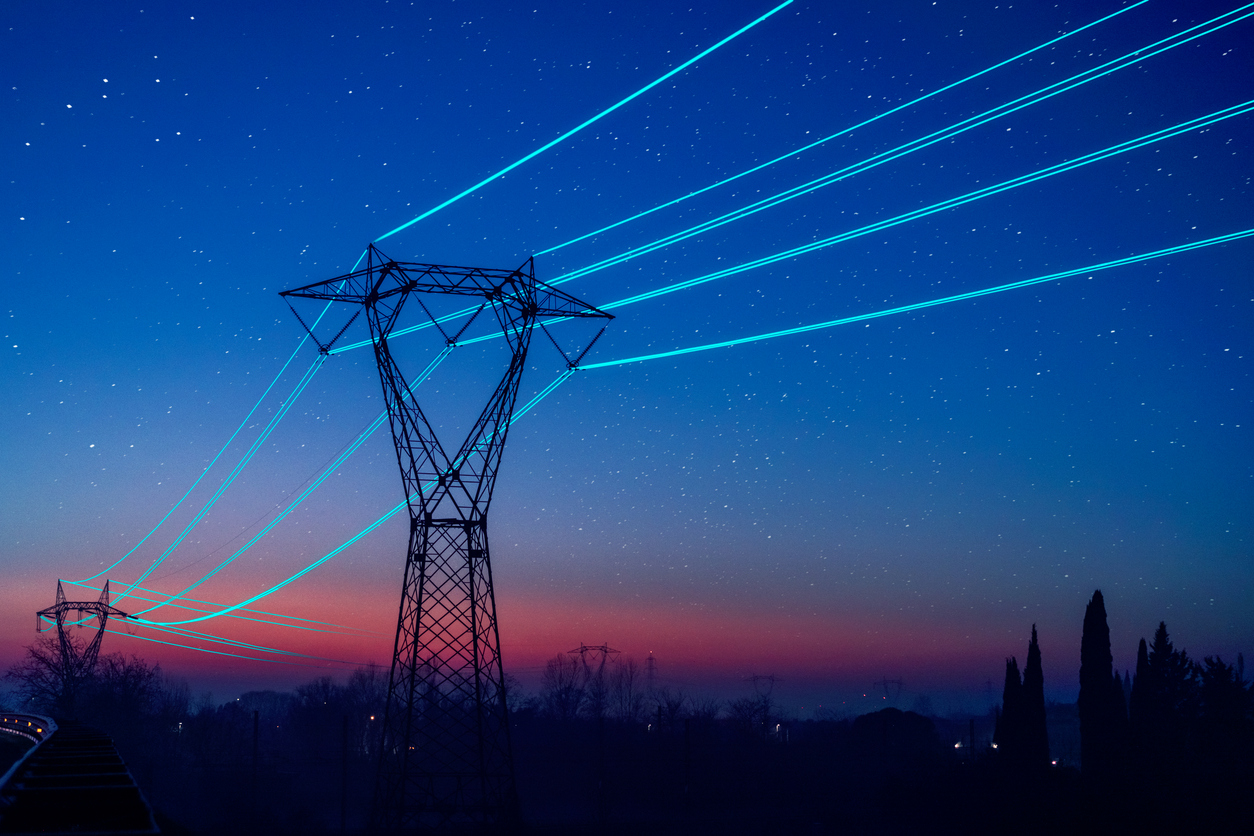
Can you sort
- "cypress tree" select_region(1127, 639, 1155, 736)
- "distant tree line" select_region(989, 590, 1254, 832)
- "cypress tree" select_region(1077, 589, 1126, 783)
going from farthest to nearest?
"cypress tree" select_region(1127, 639, 1155, 736), "cypress tree" select_region(1077, 589, 1126, 783), "distant tree line" select_region(989, 590, 1254, 832)

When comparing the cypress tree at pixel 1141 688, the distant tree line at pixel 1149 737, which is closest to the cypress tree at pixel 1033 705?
the distant tree line at pixel 1149 737

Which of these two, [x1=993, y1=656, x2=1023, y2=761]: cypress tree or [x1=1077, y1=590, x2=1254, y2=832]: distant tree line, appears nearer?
[x1=1077, y1=590, x2=1254, y2=832]: distant tree line

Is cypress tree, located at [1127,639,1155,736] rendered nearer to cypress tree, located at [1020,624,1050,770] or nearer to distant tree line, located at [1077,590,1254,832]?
distant tree line, located at [1077,590,1254,832]

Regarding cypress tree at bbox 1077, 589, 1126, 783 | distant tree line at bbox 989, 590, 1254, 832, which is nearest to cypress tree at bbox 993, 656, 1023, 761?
distant tree line at bbox 989, 590, 1254, 832

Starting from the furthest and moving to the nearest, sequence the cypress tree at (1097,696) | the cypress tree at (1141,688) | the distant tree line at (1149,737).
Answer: the cypress tree at (1141,688) → the cypress tree at (1097,696) → the distant tree line at (1149,737)

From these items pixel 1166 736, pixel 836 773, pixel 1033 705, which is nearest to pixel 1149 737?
pixel 1166 736

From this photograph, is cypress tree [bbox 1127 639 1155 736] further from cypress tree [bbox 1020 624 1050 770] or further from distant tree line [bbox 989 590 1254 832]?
cypress tree [bbox 1020 624 1050 770]

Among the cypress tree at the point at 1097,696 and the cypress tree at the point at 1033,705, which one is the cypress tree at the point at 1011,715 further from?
the cypress tree at the point at 1097,696

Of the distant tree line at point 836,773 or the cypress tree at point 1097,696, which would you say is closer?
the distant tree line at point 836,773

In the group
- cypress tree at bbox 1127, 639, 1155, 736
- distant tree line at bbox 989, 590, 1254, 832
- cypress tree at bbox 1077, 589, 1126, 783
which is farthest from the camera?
cypress tree at bbox 1127, 639, 1155, 736
